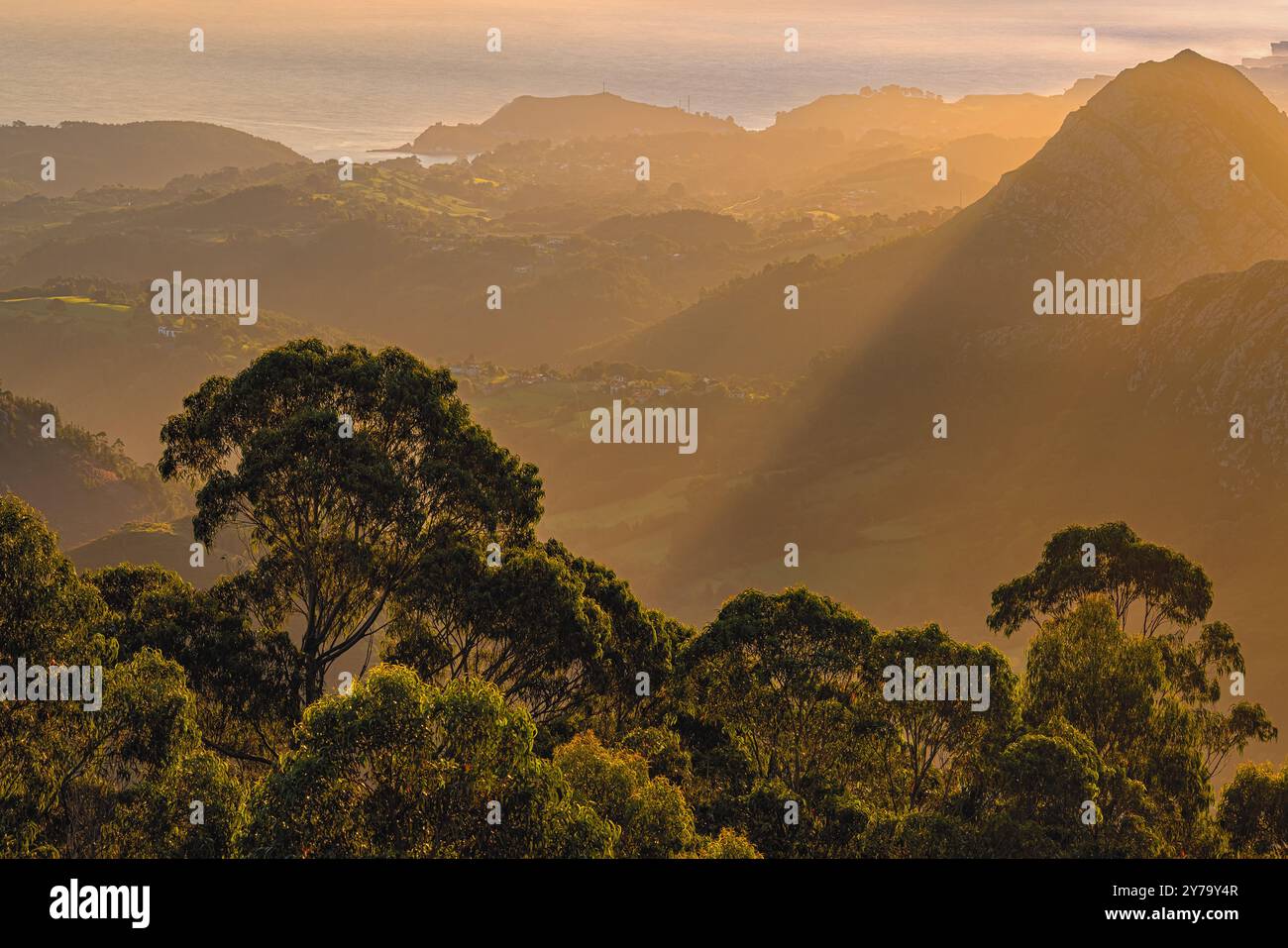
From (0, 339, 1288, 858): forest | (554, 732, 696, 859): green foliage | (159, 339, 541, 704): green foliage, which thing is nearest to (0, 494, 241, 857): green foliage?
(0, 339, 1288, 858): forest

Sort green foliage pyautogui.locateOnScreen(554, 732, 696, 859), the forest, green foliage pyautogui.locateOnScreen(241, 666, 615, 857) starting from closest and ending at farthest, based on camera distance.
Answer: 1. green foliage pyautogui.locateOnScreen(241, 666, 615, 857)
2. green foliage pyautogui.locateOnScreen(554, 732, 696, 859)
3. the forest

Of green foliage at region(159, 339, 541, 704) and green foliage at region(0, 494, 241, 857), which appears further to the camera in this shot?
green foliage at region(159, 339, 541, 704)

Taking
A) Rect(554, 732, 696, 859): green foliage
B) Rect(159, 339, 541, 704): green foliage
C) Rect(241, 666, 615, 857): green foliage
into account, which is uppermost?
Rect(159, 339, 541, 704): green foliage

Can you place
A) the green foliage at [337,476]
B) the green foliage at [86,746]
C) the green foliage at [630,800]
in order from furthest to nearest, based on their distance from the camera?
the green foliage at [337,476] < the green foliage at [630,800] < the green foliage at [86,746]

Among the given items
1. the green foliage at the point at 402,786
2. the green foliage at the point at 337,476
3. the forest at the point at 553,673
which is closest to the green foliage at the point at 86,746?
the forest at the point at 553,673

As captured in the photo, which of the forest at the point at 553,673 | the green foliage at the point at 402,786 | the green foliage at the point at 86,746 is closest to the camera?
the green foliage at the point at 402,786

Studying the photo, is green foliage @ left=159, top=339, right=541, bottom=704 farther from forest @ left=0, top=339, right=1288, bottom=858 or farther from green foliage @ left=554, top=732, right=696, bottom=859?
green foliage @ left=554, top=732, right=696, bottom=859

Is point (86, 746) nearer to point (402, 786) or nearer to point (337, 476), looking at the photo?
point (402, 786)

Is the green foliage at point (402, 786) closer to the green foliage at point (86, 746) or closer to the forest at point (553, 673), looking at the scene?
the green foliage at point (86, 746)

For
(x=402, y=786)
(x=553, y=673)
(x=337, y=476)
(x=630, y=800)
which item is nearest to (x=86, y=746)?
(x=402, y=786)

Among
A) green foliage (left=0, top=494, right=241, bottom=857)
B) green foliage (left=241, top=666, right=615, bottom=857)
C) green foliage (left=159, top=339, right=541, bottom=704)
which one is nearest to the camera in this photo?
green foliage (left=241, top=666, right=615, bottom=857)
